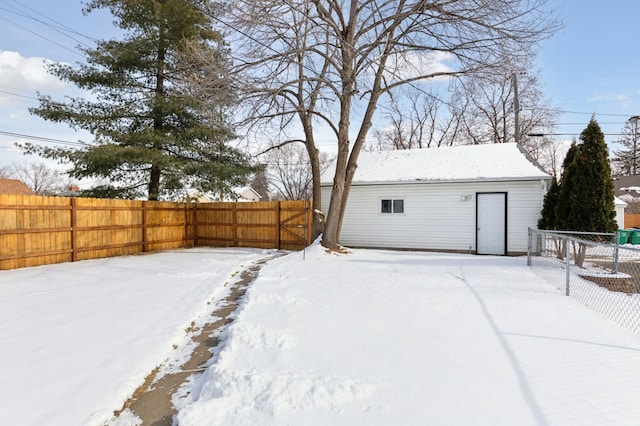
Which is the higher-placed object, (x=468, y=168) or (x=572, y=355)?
(x=468, y=168)

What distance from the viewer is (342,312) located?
479 cm

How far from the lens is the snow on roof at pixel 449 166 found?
11578mm

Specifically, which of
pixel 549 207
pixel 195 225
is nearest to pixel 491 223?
pixel 549 207

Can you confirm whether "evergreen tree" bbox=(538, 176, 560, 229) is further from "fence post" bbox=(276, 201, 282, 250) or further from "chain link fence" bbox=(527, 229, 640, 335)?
"fence post" bbox=(276, 201, 282, 250)

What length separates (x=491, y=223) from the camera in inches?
455

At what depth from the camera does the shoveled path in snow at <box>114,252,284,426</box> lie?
2.54 m

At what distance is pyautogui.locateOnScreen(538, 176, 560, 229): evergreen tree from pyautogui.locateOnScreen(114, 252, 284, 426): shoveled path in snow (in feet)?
31.4

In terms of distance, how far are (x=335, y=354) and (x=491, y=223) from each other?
9.93 m

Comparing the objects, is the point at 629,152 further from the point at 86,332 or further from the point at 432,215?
the point at 86,332

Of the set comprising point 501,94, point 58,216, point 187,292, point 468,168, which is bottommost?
point 187,292

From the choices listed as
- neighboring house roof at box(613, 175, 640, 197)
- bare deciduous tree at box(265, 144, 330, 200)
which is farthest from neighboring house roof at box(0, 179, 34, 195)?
neighboring house roof at box(613, 175, 640, 197)

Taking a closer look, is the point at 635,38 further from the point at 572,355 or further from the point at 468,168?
the point at 572,355

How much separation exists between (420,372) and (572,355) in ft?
5.41

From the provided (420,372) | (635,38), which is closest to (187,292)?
(420,372)
